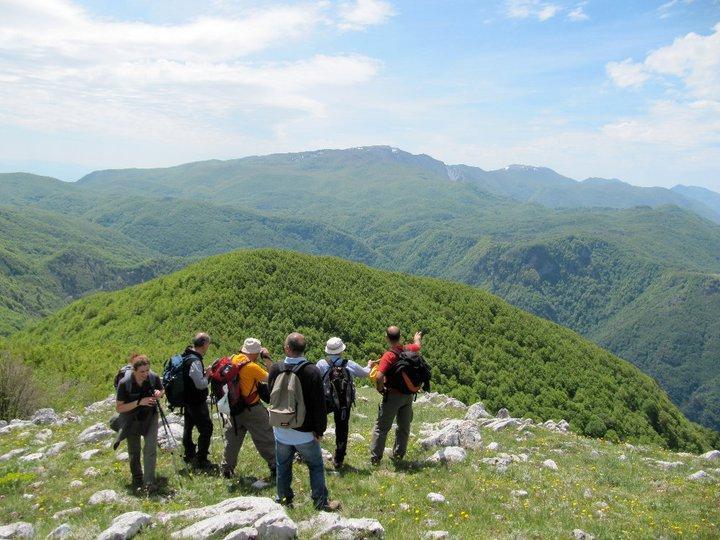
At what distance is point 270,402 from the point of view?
8.15 metres

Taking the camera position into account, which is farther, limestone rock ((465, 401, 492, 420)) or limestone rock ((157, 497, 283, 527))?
limestone rock ((465, 401, 492, 420))

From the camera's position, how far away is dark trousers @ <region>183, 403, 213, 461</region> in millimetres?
9984

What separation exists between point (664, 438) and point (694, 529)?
43.6 metres

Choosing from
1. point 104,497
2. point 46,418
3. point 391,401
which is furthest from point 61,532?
point 46,418

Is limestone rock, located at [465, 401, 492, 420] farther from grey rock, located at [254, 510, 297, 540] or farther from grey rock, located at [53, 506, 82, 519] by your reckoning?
grey rock, located at [53, 506, 82, 519]

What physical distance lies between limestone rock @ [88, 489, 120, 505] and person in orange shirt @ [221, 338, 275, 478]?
185 cm

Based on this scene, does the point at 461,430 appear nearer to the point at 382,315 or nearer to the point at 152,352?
the point at 152,352

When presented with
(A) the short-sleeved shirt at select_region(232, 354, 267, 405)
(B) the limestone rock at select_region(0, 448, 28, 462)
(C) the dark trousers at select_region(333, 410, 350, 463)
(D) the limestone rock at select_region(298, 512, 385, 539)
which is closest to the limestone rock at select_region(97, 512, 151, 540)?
(D) the limestone rock at select_region(298, 512, 385, 539)

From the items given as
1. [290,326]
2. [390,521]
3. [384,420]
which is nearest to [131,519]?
[390,521]

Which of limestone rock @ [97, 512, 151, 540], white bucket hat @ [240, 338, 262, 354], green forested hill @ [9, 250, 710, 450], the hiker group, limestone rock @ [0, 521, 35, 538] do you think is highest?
white bucket hat @ [240, 338, 262, 354]

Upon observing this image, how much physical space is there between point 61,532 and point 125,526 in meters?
0.93

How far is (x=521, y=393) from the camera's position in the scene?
4606cm

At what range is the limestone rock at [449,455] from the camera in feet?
36.0

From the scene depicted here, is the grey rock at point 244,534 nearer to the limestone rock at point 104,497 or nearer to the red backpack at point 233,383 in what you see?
the red backpack at point 233,383
